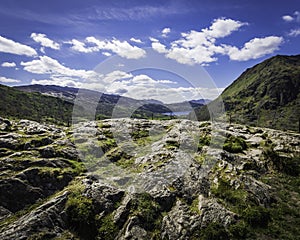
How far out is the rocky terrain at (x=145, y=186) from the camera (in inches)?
1112

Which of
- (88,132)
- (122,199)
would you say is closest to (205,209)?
(122,199)

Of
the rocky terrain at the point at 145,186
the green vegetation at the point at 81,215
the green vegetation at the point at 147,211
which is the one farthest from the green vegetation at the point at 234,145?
the green vegetation at the point at 81,215

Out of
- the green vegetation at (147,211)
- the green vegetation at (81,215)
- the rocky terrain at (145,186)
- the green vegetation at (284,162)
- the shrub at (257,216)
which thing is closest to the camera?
the rocky terrain at (145,186)

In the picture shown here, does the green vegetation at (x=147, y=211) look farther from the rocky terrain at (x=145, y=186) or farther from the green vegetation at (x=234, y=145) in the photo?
the green vegetation at (x=234, y=145)

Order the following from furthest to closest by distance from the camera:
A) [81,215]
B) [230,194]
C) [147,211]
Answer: [230,194], [147,211], [81,215]

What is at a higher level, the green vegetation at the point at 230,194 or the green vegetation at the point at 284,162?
the green vegetation at the point at 284,162

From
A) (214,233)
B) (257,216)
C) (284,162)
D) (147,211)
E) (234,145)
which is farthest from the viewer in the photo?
(234,145)

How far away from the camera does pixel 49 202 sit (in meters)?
30.4

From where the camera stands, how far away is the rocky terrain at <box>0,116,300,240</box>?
92.7 feet

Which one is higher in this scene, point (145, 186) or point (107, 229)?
point (145, 186)

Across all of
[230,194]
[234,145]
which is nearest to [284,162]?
[234,145]

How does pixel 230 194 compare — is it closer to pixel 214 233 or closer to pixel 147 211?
pixel 214 233

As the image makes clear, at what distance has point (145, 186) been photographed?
34.4 metres

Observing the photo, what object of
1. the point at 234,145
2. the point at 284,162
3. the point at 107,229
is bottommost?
the point at 107,229
